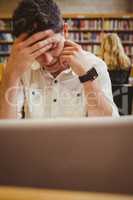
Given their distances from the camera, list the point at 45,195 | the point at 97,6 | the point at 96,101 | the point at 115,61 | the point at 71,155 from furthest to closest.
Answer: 1. the point at 97,6
2. the point at 115,61
3. the point at 96,101
4. the point at 71,155
5. the point at 45,195

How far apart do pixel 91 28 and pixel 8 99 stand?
5.07m

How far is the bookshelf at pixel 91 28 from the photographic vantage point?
599cm

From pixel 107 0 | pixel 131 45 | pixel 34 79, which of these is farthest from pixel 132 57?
pixel 34 79

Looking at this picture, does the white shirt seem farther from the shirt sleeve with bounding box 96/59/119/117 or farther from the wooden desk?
the wooden desk

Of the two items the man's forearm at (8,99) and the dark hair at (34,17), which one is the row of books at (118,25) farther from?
the man's forearm at (8,99)

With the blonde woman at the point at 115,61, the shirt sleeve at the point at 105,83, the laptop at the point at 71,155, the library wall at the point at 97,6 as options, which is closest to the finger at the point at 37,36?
the shirt sleeve at the point at 105,83

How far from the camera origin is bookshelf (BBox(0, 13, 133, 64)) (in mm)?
5988

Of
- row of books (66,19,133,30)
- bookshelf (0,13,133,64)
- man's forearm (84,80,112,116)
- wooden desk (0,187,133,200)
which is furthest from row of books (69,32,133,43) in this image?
wooden desk (0,187,133,200)

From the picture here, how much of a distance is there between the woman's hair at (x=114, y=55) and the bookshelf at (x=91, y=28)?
2260 mm

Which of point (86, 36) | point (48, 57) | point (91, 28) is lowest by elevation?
point (48, 57)

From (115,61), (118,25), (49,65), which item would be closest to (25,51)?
(49,65)

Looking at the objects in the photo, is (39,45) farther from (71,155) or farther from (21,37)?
(71,155)

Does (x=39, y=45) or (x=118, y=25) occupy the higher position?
(x=118, y=25)

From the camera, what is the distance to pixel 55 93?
142 centimetres
